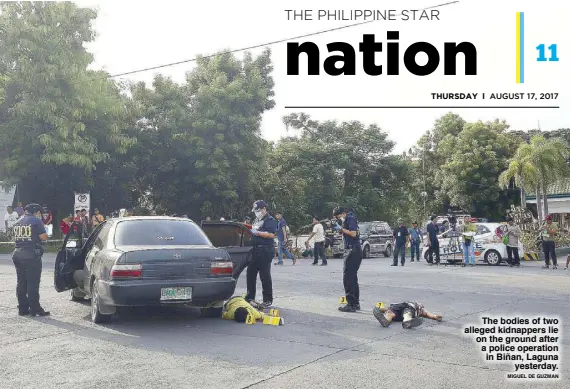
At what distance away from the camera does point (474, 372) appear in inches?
252

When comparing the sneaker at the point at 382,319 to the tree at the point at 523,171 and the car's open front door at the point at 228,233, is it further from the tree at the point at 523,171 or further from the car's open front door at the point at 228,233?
the tree at the point at 523,171

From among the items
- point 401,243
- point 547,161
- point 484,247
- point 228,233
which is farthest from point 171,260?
point 547,161

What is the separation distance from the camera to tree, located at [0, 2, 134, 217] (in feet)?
89.7

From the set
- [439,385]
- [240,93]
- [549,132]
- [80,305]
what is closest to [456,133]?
[549,132]

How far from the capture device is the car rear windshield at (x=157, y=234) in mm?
9266

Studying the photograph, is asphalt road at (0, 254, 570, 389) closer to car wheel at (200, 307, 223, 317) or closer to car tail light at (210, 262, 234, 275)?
car wheel at (200, 307, 223, 317)

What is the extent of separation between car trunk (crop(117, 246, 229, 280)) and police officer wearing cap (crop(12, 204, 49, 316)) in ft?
6.21

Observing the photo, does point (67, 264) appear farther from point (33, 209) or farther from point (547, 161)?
point (547, 161)

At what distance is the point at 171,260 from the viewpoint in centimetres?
884

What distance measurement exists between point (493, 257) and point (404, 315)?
48.0 feet

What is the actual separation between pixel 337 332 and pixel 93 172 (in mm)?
24759

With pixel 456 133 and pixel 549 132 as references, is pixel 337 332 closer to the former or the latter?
pixel 456 133

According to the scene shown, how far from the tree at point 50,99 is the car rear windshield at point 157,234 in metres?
18.9

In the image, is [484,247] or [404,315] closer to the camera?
[404,315]
